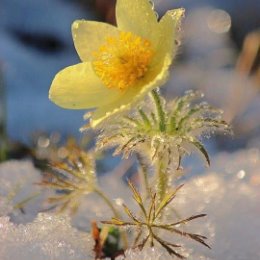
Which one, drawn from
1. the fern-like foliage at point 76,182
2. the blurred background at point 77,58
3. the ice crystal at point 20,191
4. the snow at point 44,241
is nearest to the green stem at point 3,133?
the blurred background at point 77,58

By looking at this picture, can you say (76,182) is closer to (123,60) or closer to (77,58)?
(123,60)

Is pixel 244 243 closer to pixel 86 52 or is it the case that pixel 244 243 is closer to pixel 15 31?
pixel 86 52

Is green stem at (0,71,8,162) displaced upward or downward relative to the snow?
downward

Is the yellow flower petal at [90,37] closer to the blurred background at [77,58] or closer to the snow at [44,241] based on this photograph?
the snow at [44,241]

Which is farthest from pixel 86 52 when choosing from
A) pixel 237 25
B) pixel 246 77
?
pixel 237 25

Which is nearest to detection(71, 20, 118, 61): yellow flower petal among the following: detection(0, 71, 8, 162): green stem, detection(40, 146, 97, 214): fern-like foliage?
detection(40, 146, 97, 214): fern-like foliage

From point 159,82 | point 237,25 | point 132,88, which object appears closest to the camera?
point 159,82

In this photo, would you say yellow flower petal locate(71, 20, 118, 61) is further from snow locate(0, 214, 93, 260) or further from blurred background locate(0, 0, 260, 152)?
blurred background locate(0, 0, 260, 152)
